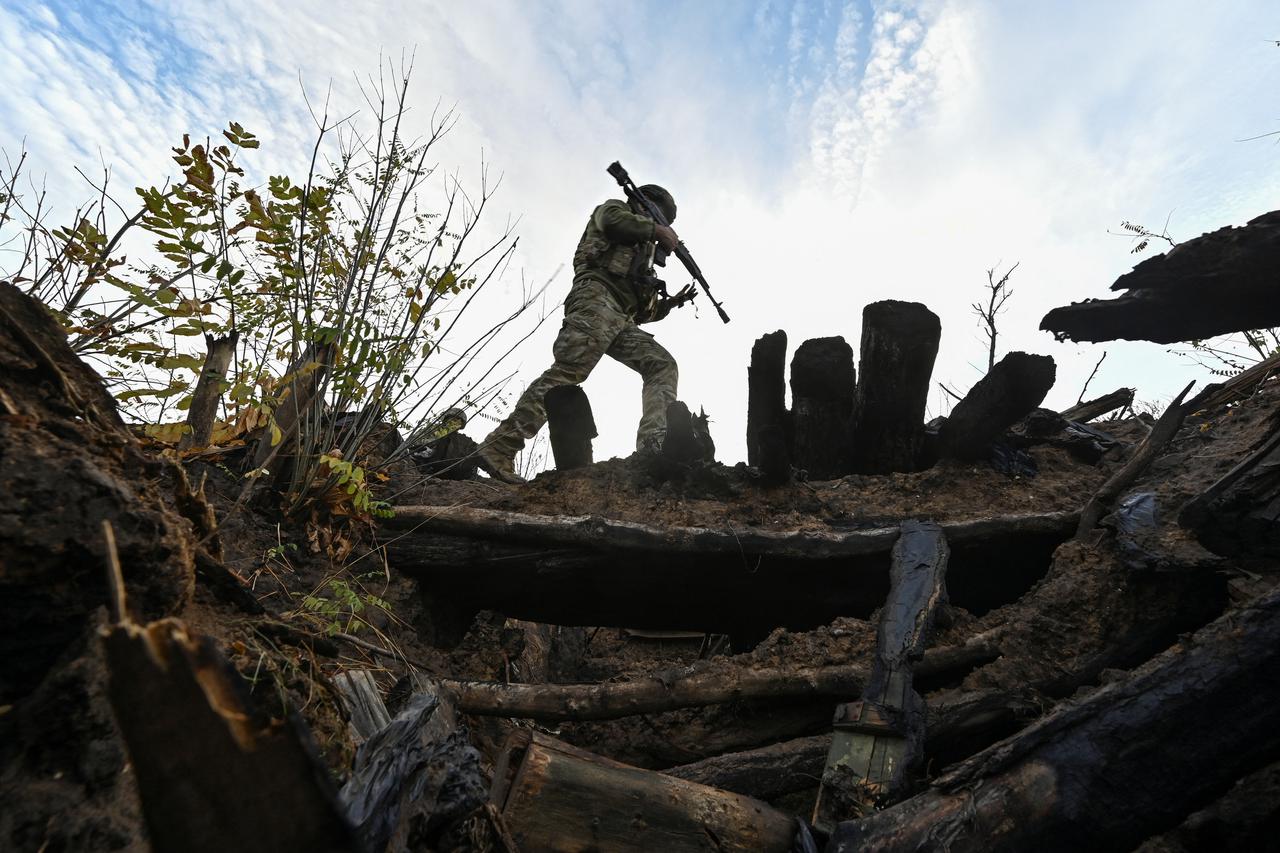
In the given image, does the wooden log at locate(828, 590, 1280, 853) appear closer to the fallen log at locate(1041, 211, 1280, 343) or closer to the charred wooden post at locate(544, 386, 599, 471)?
the fallen log at locate(1041, 211, 1280, 343)

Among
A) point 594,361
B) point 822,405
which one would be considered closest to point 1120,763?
point 822,405

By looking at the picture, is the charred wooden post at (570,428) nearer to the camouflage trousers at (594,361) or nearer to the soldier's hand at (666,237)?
the camouflage trousers at (594,361)

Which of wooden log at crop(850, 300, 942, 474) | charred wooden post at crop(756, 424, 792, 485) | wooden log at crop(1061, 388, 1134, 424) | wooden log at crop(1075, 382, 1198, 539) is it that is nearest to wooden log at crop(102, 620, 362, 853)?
charred wooden post at crop(756, 424, 792, 485)

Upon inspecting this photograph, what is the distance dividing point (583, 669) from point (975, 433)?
355 centimetres

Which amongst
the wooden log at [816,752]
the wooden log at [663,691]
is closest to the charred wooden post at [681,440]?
the wooden log at [663,691]

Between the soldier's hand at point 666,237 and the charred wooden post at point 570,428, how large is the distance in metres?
2.91

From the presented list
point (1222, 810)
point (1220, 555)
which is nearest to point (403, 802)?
point (1222, 810)

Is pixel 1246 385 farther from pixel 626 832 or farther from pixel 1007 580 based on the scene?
pixel 626 832

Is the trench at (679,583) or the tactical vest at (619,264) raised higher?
the tactical vest at (619,264)

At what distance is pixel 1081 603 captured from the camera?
3422 millimetres

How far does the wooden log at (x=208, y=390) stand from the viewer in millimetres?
3072

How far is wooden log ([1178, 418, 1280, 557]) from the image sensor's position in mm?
2822

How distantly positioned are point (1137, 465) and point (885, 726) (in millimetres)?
2623

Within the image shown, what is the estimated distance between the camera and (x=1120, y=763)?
1926mm
